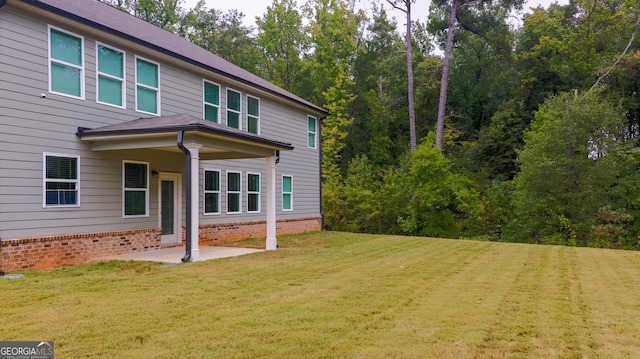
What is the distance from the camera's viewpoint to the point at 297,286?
21.5ft

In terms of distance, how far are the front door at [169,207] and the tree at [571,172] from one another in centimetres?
1411

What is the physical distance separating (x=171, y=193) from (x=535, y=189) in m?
14.6

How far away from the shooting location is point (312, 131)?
60.4 ft

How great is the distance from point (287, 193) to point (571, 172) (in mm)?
11412

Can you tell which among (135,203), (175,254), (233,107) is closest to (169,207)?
(135,203)

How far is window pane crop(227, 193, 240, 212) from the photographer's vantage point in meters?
13.6

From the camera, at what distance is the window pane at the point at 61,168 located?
8.50m

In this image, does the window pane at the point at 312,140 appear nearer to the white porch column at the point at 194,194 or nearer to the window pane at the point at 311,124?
the window pane at the point at 311,124

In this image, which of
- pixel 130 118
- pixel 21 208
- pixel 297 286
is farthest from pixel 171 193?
pixel 297 286

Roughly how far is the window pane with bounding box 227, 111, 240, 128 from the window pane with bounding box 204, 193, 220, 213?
2.14 m

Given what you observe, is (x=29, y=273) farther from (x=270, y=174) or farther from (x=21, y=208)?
(x=270, y=174)

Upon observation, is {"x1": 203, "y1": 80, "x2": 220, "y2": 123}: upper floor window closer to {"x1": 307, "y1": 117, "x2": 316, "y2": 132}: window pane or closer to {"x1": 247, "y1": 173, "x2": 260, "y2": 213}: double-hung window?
{"x1": 247, "y1": 173, "x2": 260, "y2": 213}: double-hung window

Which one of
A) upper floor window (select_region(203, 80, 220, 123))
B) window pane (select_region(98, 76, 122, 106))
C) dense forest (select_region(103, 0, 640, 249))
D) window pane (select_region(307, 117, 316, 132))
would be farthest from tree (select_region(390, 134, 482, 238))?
window pane (select_region(98, 76, 122, 106))

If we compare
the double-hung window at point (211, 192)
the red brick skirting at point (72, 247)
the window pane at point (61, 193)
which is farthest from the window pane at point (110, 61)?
the double-hung window at point (211, 192)
